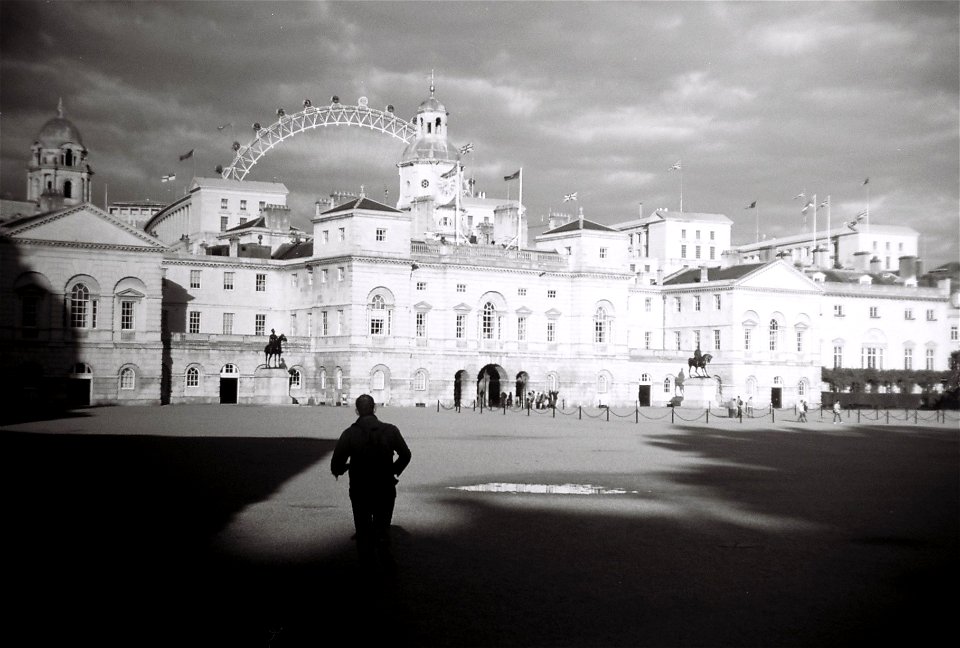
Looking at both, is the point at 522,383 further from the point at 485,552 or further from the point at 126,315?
the point at 485,552

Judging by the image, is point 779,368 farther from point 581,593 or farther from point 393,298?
point 581,593

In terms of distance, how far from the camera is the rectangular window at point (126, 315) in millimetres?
66500

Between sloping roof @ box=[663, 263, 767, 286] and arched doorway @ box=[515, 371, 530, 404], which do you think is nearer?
arched doorway @ box=[515, 371, 530, 404]

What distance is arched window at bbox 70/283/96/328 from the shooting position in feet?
214

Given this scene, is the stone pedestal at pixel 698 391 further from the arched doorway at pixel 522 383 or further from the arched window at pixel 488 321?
the arched window at pixel 488 321

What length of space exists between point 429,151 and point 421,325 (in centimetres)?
4970

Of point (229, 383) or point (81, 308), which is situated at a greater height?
point (81, 308)

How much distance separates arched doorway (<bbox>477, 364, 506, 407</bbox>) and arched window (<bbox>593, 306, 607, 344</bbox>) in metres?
7.38

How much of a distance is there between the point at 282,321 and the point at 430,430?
123ft

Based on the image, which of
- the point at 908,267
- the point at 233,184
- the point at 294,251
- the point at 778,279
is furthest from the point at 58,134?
the point at 908,267

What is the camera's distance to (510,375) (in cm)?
7556

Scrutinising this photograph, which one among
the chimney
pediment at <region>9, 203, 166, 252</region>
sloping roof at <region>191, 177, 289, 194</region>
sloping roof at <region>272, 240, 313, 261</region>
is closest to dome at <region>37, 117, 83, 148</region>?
sloping roof at <region>191, 177, 289, 194</region>

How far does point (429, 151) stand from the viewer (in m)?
120

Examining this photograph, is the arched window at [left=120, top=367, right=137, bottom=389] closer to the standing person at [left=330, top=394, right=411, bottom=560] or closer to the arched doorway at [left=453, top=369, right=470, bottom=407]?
the arched doorway at [left=453, top=369, right=470, bottom=407]
